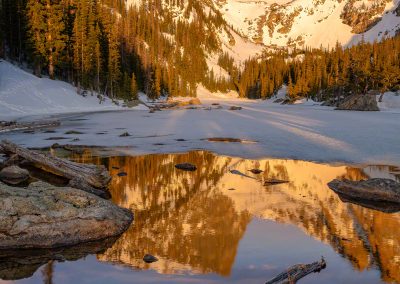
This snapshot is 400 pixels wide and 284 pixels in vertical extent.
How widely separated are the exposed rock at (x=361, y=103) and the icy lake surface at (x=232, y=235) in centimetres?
5734

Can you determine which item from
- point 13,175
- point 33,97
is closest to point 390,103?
point 33,97

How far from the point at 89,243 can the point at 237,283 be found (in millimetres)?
3217

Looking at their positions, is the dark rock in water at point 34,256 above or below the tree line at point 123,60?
below

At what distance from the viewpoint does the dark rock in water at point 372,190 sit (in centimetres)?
1089

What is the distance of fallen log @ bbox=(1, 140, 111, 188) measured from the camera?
38.4 ft

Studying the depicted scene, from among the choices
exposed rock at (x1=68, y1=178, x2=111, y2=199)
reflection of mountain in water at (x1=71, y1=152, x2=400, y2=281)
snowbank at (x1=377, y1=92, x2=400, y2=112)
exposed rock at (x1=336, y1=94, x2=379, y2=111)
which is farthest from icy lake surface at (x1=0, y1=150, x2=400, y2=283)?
snowbank at (x1=377, y1=92, x2=400, y2=112)

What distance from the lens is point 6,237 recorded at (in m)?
7.45

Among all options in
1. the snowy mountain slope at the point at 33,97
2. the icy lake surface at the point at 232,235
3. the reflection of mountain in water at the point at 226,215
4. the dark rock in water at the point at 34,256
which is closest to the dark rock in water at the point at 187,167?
the reflection of mountain in water at the point at 226,215

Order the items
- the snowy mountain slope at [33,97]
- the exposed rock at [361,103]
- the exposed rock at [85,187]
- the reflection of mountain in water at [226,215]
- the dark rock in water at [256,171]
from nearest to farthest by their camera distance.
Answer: the reflection of mountain in water at [226,215] → the exposed rock at [85,187] → the dark rock in water at [256,171] → the snowy mountain slope at [33,97] → the exposed rock at [361,103]

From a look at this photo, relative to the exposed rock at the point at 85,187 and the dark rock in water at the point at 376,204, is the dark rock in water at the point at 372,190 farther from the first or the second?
the exposed rock at the point at 85,187

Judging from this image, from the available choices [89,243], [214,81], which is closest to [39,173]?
[89,243]

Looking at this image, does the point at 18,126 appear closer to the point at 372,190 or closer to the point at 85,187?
the point at 85,187

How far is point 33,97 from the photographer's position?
45594 millimetres

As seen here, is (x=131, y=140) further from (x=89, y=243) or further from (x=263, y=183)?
(x=89, y=243)
